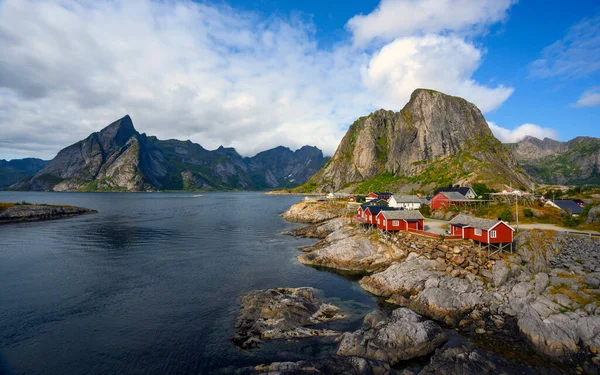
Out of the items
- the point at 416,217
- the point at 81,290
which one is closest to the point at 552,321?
the point at 416,217

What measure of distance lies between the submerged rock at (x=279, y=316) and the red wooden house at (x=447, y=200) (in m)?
59.7

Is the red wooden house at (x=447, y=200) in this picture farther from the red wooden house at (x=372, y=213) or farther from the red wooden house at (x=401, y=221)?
the red wooden house at (x=401, y=221)

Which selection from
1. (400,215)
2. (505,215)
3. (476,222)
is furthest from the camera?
(505,215)

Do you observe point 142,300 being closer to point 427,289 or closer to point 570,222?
point 427,289

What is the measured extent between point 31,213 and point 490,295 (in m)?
148

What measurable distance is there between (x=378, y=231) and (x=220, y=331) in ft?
127

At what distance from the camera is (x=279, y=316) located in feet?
101

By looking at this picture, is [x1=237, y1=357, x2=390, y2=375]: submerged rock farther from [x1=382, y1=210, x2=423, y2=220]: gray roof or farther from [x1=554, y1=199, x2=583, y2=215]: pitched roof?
[x1=554, y1=199, x2=583, y2=215]: pitched roof

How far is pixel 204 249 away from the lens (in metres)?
63.6

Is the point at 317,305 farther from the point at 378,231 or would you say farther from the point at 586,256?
the point at 586,256

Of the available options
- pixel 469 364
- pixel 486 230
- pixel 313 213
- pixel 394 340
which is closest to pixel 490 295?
pixel 486 230

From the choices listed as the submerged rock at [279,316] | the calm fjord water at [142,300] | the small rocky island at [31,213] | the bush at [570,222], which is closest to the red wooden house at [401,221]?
the calm fjord water at [142,300]

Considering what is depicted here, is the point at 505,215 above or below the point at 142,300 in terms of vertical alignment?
above

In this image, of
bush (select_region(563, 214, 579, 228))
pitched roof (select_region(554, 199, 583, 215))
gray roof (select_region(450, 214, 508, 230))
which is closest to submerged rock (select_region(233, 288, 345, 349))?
gray roof (select_region(450, 214, 508, 230))
